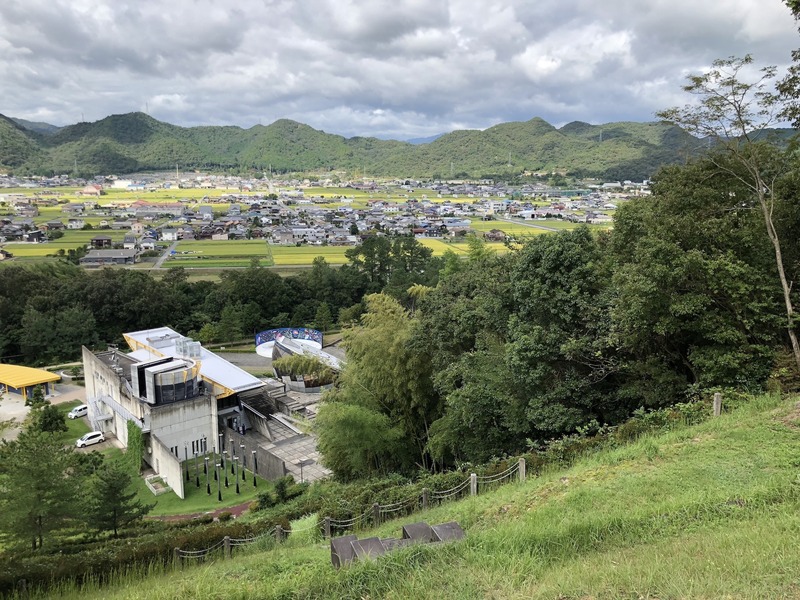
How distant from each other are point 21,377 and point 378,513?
23.9 metres

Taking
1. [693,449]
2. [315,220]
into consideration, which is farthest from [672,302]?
[315,220]

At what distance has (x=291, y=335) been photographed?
31.2 metres

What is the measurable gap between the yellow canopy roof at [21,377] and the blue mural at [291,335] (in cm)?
1075

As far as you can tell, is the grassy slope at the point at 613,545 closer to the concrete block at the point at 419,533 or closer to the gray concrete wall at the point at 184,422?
the concrete block at the point at 419,533

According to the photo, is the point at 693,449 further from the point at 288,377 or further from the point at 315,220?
the point at 315,220

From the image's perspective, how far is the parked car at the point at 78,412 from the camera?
2273 centimetres

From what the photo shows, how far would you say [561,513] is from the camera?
5.13m

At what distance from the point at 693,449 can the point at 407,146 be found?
177 m

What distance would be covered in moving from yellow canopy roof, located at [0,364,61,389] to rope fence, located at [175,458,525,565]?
21.2 meters

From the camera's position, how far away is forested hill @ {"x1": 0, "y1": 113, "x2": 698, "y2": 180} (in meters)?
124

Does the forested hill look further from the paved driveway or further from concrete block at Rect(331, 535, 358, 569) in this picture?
concrete block at Rect(331, 535, 358, 569)

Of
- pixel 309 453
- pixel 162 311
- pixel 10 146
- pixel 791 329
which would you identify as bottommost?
pixel 309 453

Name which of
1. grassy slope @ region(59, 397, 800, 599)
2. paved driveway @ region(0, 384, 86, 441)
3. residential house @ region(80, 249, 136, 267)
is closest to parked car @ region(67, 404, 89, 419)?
paved driveway @ region(0, 384, 86, 441)

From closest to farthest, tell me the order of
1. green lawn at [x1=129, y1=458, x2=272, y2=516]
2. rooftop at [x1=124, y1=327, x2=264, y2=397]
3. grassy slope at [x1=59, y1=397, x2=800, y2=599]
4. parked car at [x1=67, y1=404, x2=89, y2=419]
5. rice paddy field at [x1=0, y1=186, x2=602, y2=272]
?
grassy slope at [x1=59, y1=397, x2=800, y2=599], green lawn at [x1=129, y1=458, x2=272, y2=516], rooftop at [x1=124, y1=327, x2=264, y2=397], parked car at [x1=67, y1=404, x2=89, y2=419], rice paddy field at [x1=0, y1=186, x2=602, y2=272]
